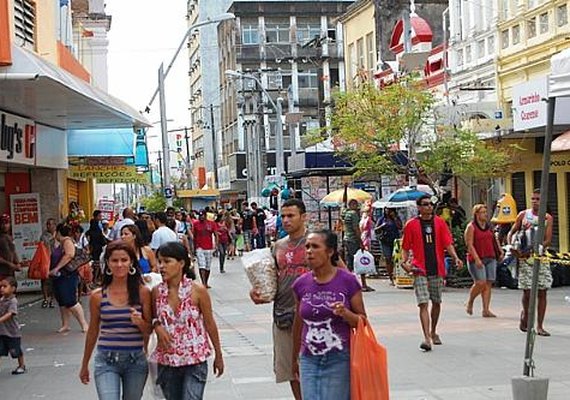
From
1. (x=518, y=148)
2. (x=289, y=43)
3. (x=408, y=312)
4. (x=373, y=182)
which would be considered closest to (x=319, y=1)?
(x=289, y=43)

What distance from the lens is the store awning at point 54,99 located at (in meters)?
14.0

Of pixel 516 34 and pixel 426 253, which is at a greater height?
pixel 516 34

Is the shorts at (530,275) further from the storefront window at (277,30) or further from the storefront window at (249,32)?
the storefront window at (277,30)

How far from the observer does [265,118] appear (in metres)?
64.7

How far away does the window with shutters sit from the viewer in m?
18.3

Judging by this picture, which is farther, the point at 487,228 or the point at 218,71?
the point at 218,71

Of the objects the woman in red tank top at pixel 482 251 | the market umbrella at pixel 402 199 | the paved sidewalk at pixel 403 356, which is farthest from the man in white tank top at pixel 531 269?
the market umbrella at pixel 402 199

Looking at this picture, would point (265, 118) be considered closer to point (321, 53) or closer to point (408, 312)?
point (321, 53)

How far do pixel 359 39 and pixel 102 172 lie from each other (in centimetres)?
1531

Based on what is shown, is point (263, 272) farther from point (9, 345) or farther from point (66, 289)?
point (66, 289)

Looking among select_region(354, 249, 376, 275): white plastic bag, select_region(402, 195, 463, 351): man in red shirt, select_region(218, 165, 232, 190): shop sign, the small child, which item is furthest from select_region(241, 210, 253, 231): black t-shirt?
select_region(218, 165, 232, 190): shop sign

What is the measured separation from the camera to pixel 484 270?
13953 mm

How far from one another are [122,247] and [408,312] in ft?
30.7

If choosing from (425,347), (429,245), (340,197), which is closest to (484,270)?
(429,245)
